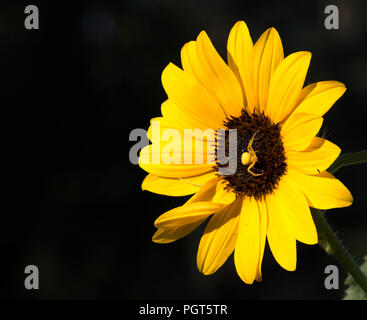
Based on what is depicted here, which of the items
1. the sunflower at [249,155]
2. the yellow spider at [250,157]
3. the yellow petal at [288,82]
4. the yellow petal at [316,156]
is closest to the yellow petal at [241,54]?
the sunflower at [249,155]

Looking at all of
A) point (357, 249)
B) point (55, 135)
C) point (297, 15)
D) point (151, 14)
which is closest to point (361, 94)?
point (297, 15)

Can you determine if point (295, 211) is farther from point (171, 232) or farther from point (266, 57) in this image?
point (266, 57)

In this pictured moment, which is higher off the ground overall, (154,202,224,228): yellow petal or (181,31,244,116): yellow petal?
(181,31,244,116): yellow petal

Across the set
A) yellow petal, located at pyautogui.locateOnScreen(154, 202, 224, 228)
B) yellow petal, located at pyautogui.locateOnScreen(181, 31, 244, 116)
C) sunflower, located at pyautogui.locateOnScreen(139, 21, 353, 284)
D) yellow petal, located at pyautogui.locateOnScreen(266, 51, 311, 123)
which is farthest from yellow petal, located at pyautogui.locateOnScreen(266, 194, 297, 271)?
yellow petal, located at pyautogui.locateOnScreen(181, 31, 244, 116)

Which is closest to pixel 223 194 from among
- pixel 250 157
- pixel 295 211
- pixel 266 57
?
pixel 250 157

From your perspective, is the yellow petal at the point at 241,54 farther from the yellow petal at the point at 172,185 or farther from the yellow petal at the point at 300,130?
the yellow petal at the point at 172,185

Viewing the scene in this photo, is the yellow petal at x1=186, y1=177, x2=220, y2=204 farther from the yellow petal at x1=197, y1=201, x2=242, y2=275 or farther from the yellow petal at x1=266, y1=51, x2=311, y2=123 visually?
the yellow petal at x1=266, y1=51, x2=311, y2=123

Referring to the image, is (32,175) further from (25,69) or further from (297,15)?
(297,15)
